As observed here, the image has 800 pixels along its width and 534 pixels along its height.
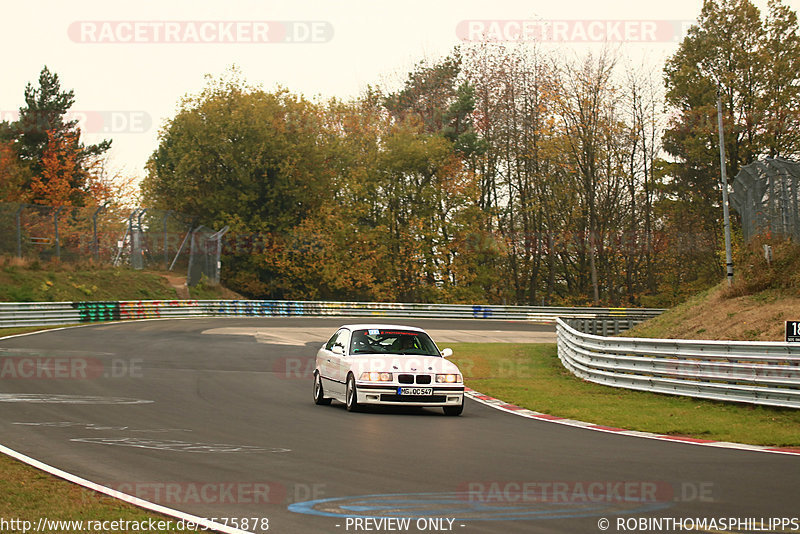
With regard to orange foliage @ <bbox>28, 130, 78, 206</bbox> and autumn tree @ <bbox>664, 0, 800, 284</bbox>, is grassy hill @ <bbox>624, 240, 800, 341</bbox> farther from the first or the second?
orange foliage @ <bbox>28, 130, 78, 206</bbox>

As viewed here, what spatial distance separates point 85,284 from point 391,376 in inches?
1455

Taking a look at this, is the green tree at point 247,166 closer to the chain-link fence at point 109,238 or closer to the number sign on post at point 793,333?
the chain-link fence at point 109,238

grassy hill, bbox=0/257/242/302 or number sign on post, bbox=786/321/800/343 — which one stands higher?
grassy hill, bbox=0/257/242/302

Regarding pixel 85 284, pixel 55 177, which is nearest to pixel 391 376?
pixel 85 284

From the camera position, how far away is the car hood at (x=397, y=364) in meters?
14.8

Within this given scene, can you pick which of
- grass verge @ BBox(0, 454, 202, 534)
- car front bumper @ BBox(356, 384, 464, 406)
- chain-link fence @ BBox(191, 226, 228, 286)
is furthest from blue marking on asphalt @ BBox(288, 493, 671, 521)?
chain-link fence @ BBox(191, 226, 228, 286)

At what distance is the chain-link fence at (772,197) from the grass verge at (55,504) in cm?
2234

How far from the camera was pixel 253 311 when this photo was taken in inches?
2122

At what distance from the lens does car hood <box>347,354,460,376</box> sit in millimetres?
14750

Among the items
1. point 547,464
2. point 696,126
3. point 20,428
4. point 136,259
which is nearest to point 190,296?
point 136,259

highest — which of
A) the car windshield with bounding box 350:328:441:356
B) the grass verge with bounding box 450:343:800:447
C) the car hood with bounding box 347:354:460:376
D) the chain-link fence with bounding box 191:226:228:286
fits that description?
→ the chain-link fence with bounding box 191:226:228:286

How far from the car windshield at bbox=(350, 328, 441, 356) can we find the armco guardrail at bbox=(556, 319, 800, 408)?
16.9 ft

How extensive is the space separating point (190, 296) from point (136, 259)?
3.96 meters

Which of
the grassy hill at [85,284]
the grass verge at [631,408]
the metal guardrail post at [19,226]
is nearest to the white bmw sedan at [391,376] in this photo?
the grass verge at [631,408]
